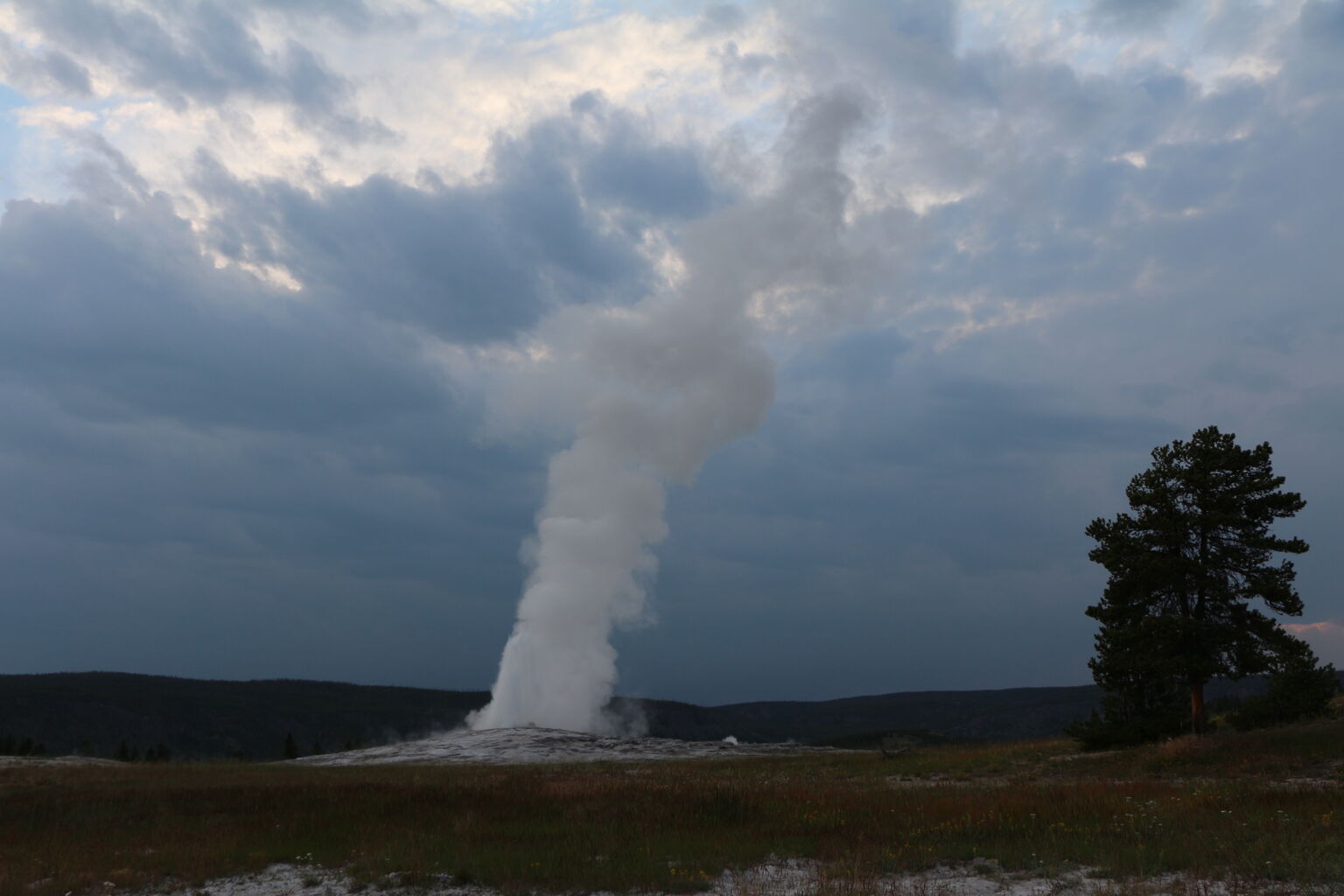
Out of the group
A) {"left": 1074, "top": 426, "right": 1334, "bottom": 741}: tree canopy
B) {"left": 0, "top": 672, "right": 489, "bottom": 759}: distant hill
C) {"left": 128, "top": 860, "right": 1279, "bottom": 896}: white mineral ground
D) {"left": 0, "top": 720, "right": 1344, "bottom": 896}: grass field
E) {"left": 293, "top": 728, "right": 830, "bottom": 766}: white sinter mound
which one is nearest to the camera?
{"left": 128, "top": 860, "right": 1279, "bottom": 896}: white mineral ground

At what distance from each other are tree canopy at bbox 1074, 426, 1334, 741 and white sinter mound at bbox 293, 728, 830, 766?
32.3m

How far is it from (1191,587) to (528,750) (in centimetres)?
4574

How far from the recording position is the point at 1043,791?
22297 mm

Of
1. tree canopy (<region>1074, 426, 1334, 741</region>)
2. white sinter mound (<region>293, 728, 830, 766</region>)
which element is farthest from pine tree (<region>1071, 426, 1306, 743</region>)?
white sinter mound (<region>293, 728, 830, 766</region>)

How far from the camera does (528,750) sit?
204 ft

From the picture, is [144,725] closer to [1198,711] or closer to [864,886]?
[1198,711]

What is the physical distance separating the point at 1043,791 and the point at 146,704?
679ft

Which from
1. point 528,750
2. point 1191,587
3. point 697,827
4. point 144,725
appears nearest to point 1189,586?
point 1191,587

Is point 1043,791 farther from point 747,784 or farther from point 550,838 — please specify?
point 550,838

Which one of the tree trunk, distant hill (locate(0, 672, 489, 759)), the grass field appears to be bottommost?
distant hill (locate(0, 672, 489, 759))

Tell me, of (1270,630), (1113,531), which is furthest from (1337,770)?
(1113,531)

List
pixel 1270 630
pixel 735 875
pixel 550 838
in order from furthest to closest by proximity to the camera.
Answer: pixel 1270 630 < pixel 550 838 < pixel 735 875

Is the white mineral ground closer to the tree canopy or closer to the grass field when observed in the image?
the grass field

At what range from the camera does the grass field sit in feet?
46.1
